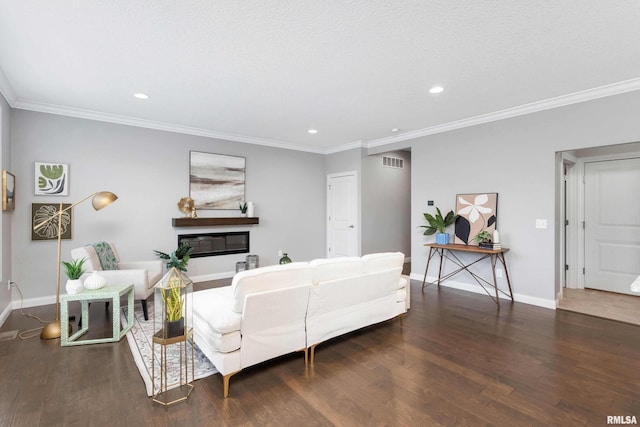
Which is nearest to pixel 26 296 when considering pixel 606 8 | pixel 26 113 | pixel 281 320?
pixel 26 113

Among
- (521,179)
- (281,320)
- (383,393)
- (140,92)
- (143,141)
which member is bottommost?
(383,393)

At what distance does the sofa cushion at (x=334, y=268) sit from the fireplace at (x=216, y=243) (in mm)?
3380

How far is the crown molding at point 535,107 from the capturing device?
344 cm

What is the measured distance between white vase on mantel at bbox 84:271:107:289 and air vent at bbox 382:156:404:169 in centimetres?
547

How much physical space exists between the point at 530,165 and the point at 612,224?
1.82 m

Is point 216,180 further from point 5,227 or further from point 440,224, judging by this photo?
point 440,224

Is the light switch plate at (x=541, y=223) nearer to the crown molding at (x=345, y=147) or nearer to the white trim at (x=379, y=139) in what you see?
the white trim at (x=379, y=139)

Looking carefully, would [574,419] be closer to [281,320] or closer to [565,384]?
[565,384]

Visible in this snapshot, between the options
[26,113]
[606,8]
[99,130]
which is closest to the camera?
[606,8]

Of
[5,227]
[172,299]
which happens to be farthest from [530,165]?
[5,227]

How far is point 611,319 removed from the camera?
142 inches

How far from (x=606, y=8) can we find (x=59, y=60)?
178 inches

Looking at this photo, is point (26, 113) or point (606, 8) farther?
point (26, 113)

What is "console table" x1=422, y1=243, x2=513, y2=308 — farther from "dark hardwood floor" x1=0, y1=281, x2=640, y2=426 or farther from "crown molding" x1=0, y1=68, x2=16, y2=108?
"crown molding" x1=0, y1=68, x2=16, y2=108
